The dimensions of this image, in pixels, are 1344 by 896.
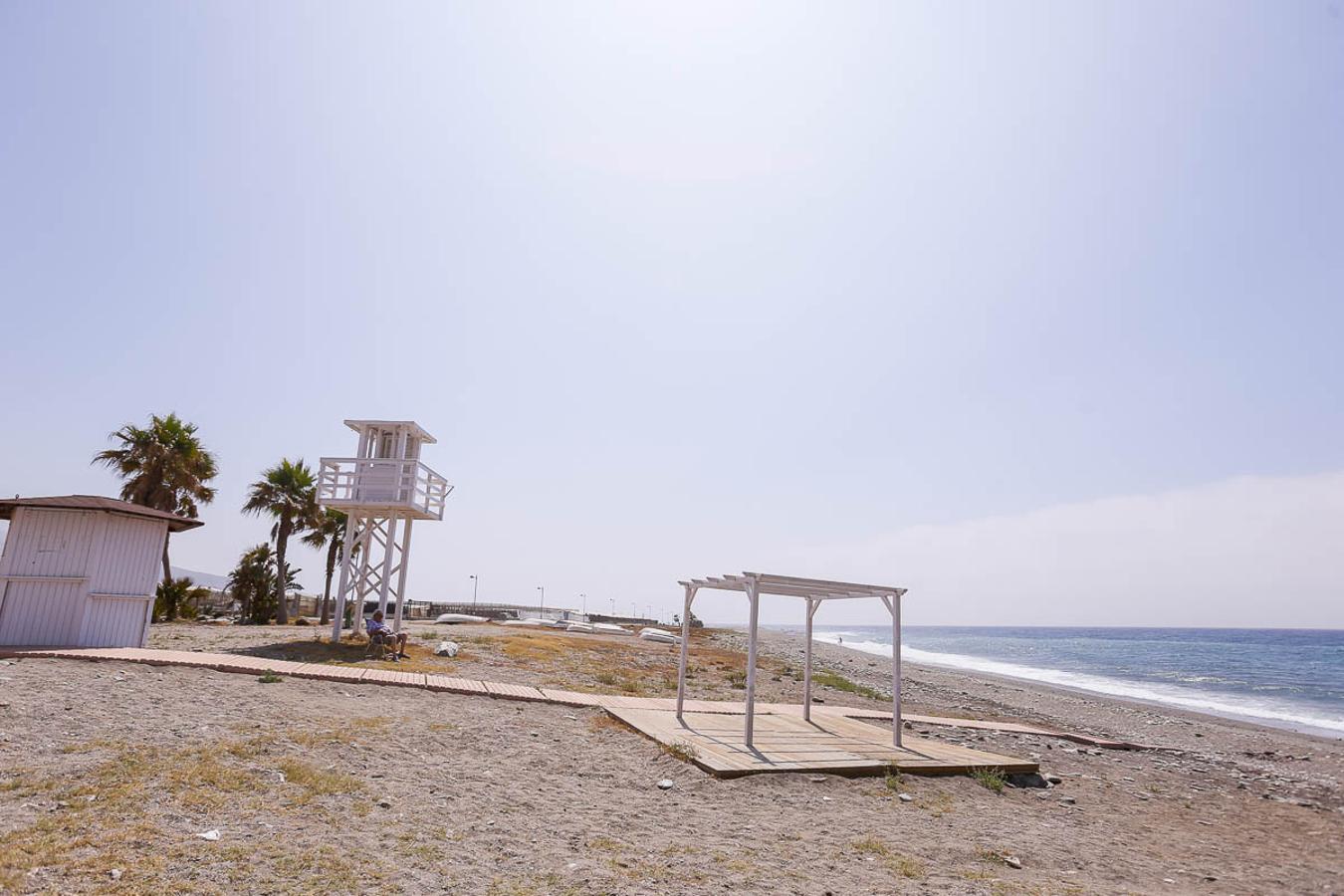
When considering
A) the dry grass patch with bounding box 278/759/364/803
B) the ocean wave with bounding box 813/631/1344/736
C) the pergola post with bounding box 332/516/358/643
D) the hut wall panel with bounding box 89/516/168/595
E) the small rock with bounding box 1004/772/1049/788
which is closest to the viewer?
the dry grass patch with bounding box 278/759/364/803

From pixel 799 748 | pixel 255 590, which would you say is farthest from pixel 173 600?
pixel 799 748

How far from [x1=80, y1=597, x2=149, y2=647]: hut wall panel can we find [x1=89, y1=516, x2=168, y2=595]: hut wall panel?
229 mm

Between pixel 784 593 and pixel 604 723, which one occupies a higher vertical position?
pixel 784 593

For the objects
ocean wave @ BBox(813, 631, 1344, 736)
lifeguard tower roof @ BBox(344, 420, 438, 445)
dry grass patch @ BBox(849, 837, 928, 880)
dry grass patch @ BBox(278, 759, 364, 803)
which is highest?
lifeguard tower roof @ BBox(344, 420, 438, 445)

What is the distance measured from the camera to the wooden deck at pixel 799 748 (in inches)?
372

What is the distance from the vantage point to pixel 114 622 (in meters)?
15.3

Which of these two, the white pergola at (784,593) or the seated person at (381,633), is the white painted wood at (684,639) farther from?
the seated person at (381,633)

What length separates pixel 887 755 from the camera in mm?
10469

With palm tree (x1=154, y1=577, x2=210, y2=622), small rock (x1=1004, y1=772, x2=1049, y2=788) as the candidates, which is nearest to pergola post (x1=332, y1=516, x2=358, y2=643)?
palm tree (x1=154, y1=577, x2=210, y2=622)

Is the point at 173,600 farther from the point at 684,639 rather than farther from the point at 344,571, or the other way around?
the point at 684,639

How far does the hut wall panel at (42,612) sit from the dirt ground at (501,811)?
2625 mm

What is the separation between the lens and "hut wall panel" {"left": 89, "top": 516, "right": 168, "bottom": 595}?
15.3m

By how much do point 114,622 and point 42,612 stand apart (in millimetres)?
Answer: 1245

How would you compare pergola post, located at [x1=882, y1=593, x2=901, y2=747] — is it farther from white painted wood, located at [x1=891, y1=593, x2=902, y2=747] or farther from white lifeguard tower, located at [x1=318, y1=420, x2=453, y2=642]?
white lifeguard tower, located at [x1=318, y1=420, x2=453, y2=642]
